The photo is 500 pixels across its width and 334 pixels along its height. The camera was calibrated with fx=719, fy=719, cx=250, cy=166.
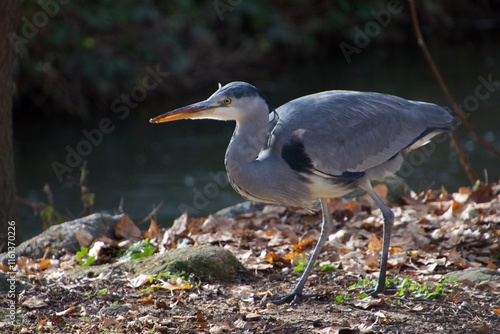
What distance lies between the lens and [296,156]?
182 inches

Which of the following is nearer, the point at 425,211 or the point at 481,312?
the point at 481,312

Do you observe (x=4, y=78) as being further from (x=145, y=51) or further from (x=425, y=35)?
(x=425, y=35)

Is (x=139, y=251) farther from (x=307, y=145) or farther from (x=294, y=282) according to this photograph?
(x=307, y=145)

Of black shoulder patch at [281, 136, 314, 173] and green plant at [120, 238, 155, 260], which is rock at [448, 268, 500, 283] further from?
Result: green plant at [120, 238, 155, 260]

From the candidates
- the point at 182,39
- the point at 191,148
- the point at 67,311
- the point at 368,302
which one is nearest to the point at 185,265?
the point at 67,311

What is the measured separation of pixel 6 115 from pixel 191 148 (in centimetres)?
645

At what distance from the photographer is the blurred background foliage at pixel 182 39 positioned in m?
14.3

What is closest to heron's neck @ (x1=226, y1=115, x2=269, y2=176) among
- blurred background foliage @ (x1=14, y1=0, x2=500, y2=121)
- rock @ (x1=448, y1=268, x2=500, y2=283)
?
rock @ (x1=448, y1=268, x2=500, y2=283)

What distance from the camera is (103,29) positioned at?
15.3 metres

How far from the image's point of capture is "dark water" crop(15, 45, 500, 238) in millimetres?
10633

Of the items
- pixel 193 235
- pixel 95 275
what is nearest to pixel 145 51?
pixel 193 235

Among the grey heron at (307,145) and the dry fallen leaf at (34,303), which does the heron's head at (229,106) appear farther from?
the dry fallen leaf at (34,303)

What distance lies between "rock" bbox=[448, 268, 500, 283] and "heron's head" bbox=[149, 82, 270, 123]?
65.5 inches

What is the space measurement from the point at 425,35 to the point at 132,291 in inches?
703
